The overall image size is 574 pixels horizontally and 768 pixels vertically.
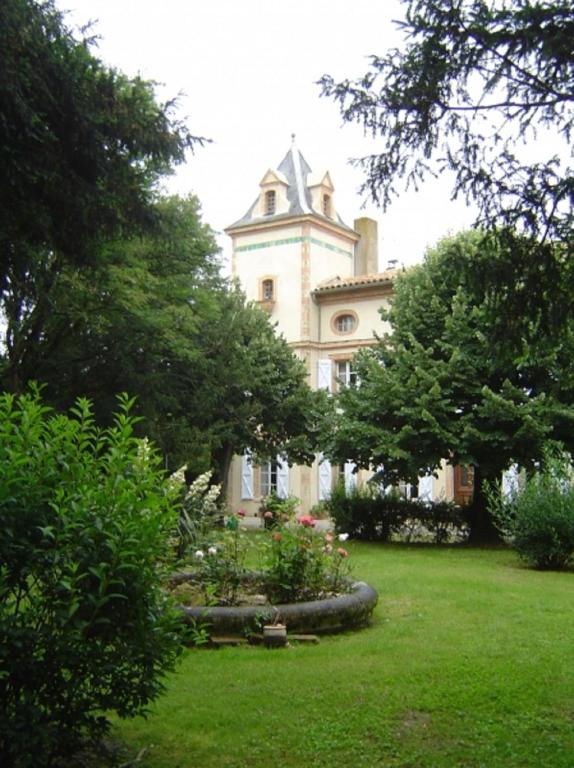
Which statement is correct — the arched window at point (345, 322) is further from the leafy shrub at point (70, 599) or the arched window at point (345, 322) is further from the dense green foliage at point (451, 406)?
the leafy shrub at point (70, 599)

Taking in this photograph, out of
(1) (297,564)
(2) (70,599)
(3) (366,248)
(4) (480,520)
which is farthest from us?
(3) (366,248)

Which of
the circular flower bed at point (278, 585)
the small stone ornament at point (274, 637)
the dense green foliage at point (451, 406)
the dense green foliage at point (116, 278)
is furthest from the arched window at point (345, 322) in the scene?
the small stone ornament at point (274, 637)

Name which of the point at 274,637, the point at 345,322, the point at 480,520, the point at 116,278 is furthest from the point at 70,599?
the point at 345,322

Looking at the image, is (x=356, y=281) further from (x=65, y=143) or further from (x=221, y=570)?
(x=221, y=570)

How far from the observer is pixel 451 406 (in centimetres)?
1789

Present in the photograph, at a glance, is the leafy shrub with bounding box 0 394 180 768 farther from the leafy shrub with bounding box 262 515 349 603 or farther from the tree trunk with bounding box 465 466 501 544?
the tree trunk with bounding box 465 466 501 544

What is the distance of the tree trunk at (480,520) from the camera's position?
18891 millimetres

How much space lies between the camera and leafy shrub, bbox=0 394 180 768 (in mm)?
3736

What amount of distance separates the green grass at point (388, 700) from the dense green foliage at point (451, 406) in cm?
823

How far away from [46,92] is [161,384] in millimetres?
11384

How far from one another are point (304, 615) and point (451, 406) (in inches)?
418

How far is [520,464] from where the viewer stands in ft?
58.1

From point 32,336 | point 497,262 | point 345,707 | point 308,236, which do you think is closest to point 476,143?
point 497,262

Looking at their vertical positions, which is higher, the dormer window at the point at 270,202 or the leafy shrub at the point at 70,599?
the dormer window at the point at 270,202
